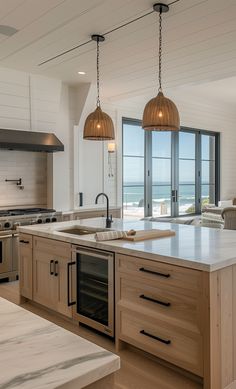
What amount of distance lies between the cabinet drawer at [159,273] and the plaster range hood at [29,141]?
2.96m

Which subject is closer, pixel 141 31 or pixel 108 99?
pixel 141 31

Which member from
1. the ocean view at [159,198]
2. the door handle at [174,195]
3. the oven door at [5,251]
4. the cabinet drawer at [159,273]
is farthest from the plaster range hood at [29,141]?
the door handle at [174,195]

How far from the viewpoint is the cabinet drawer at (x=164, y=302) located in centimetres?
224

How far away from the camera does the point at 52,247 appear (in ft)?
11.0

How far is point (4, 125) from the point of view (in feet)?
17.1

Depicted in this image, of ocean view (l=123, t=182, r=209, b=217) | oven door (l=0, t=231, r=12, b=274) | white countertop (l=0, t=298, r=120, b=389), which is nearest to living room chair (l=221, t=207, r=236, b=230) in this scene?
ocean view (l=123, t=182, r=209, b=217)

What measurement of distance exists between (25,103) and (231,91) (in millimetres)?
4679

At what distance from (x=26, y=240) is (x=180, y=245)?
5.78 feet

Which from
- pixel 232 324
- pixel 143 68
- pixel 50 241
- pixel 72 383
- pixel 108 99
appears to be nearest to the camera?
pixel 72 383

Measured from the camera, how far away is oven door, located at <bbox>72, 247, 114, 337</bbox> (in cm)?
281

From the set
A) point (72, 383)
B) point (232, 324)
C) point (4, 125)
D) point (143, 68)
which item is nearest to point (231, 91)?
point (143, 68)

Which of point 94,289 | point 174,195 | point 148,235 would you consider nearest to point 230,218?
point 148,235

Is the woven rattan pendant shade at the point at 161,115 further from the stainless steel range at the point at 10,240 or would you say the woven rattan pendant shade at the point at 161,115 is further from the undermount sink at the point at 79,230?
the stainless steel range at the point at 10,240

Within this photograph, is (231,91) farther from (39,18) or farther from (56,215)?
(39,18)
